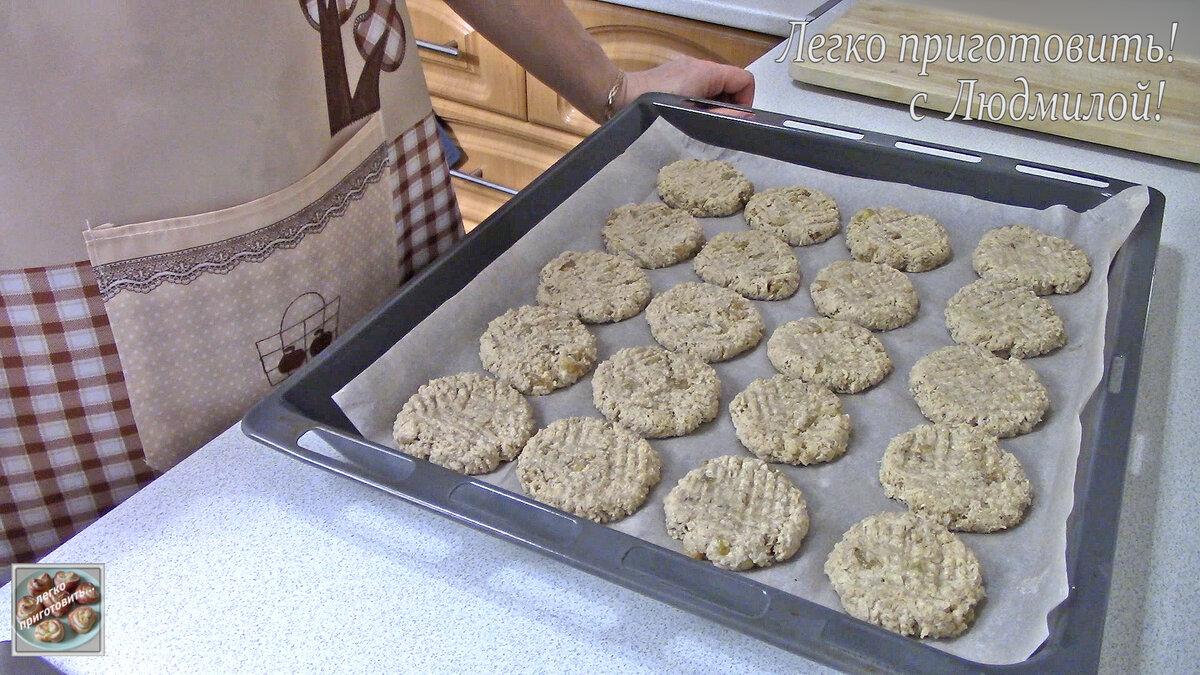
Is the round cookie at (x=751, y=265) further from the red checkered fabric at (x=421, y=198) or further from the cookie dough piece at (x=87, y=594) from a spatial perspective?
the cookie dough piece at (x=87, y=594)

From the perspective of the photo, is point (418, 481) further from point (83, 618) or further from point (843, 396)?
point (843, 396)

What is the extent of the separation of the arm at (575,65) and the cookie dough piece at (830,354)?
0.50 meters

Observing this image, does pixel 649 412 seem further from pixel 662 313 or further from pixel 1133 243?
pixel 1133 243

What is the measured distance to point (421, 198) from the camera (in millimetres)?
1143

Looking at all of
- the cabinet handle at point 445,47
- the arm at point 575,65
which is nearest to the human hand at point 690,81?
the arm at point 575,65

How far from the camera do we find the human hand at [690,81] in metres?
1.39

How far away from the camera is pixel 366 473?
775mm

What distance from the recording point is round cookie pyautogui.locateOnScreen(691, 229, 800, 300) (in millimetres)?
1153

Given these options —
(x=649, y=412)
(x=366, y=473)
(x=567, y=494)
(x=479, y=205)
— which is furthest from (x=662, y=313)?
(x=479, y=205)

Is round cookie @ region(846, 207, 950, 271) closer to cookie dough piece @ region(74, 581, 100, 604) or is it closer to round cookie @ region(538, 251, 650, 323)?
round cookie @ region(538, 251, 650, 323)

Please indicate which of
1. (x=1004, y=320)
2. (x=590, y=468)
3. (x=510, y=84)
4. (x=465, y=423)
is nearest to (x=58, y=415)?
(x=465, y=423)

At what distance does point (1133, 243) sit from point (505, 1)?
2.82ft

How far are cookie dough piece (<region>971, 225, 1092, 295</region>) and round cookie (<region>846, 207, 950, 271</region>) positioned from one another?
0.18 ft

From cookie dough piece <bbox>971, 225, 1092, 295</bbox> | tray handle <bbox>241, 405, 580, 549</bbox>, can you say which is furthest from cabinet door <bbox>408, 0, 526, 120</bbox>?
tray handle <bbox>241, 405, 580, 549</bbox>
